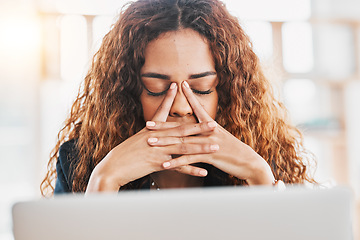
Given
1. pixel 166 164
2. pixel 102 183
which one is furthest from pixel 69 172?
pixel 166 164

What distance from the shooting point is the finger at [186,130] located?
0.99 metres

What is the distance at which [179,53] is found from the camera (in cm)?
100

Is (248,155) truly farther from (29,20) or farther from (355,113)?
(355,113)

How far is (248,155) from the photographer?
99cm

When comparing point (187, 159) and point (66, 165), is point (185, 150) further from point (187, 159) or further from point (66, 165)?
point (66, 165)

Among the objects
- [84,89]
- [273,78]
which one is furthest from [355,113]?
[84,89]

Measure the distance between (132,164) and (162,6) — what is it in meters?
0.43

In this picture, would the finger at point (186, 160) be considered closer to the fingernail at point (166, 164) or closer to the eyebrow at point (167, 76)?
the fingernail at point (166, 164)

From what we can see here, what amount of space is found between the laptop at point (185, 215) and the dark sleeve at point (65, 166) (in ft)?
1.93

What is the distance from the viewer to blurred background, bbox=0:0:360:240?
1231 mm

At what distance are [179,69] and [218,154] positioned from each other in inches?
9.6

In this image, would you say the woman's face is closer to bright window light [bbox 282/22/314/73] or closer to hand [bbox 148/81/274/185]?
hand [bbox 148/81/274/185]

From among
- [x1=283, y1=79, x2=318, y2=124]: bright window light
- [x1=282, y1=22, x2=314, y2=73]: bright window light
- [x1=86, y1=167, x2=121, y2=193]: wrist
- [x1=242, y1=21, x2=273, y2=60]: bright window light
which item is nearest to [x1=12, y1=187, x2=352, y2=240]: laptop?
[x1=86, y1=167, x2=121, y2=193]: wrist

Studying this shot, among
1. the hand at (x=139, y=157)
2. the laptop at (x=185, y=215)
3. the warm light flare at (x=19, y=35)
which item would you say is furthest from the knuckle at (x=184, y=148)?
the warm light flare at (x=19, y=35)
